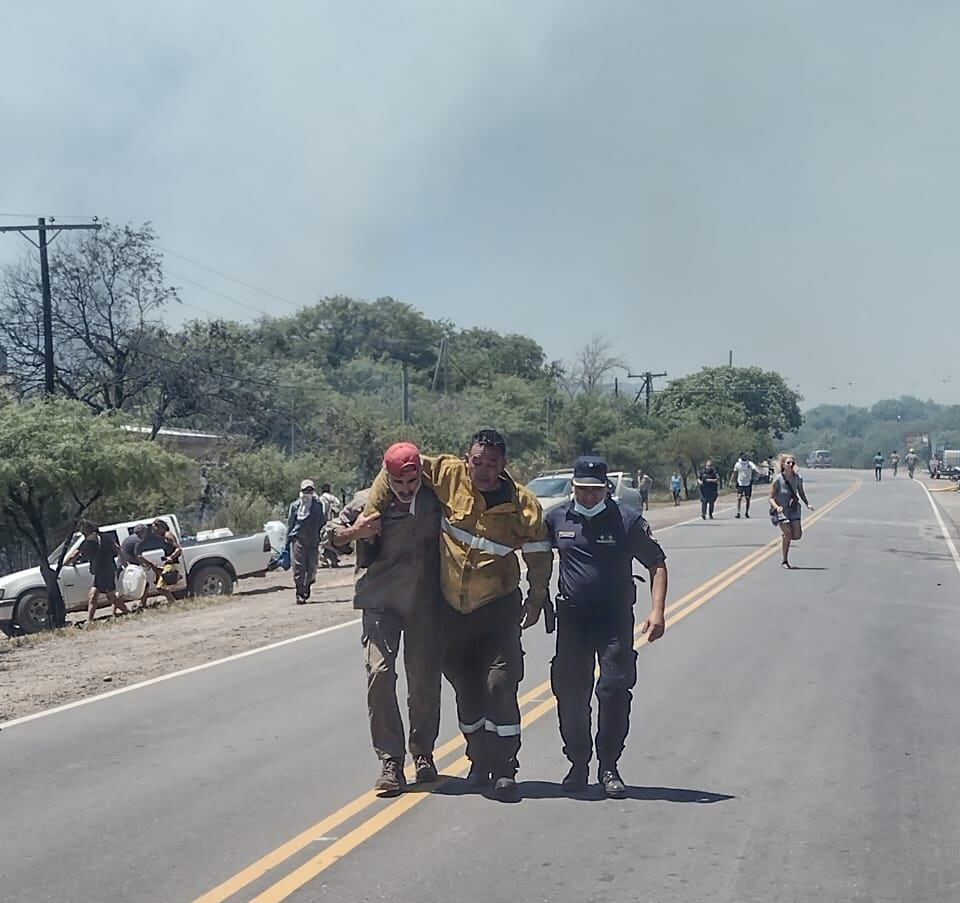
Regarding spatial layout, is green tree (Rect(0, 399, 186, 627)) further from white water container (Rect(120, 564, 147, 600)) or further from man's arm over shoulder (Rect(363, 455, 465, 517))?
man's arm over shoulder (Rect(363, 455, 465, 517))

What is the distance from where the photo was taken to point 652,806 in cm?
684

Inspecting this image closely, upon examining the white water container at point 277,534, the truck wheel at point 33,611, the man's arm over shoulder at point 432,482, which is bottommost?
the truck wheel at point 33,611

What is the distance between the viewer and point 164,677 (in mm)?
12070

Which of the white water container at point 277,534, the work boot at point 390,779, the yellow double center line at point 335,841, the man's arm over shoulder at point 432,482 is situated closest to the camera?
the yellow double center line at point 335,841

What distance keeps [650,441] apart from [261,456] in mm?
38404

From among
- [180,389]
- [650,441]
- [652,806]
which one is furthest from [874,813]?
[650,441]

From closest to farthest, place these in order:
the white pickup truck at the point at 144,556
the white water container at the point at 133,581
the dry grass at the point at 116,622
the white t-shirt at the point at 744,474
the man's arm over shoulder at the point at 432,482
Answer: the man's arm over shoulder at the point at 432,482 → the dry grass at the point at 116,622 → the white water container at the point at 133,581 → the white pickup truck at the point at 144,556 → the white t-shirt at the point at 744,474

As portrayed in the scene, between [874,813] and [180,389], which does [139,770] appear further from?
[180,389]

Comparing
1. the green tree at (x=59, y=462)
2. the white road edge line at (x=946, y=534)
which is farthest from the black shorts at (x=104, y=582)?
the white road edge line at (x=946, y=534)

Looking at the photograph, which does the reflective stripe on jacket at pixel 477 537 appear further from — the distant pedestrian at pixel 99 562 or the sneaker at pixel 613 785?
the distant pedestrian at pixel 99 562

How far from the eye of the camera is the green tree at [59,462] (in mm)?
19375

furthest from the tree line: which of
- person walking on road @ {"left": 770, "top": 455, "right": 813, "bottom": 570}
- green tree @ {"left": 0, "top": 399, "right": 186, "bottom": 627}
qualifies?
person walking on road @ {"left": 770, "top": 455, "right": 813, "bottom": 570}

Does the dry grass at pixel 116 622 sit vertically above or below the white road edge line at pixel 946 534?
below

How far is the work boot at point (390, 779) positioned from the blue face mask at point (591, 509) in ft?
5.44
